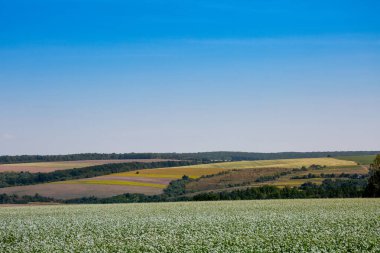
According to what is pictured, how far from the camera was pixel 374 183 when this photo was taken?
66500 millimetres

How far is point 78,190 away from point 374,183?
166 feet

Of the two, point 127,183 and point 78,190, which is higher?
point 127,183

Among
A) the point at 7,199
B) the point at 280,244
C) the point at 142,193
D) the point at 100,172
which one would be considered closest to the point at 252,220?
the point at 280,244

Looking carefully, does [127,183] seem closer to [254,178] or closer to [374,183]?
[254,178]

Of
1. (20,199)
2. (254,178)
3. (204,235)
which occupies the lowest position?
(20,199)

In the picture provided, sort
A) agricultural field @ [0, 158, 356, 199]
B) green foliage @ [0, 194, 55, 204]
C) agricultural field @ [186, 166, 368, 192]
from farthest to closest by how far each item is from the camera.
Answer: agricultural field @ [186, 166, 368, 192] → agricultural field @ [0, 158, 356, 199] → green foliage @ [0, 194, 55, 204]

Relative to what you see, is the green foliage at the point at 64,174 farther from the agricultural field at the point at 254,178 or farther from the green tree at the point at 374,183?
the green tree at the point at 374,183

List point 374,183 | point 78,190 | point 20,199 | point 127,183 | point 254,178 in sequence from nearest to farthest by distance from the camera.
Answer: point 374,183, point 20,199, point 78,190, point 127,183, point 254,178

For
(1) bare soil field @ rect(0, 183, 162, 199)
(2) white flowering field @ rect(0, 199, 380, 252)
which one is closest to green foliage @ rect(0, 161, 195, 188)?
(1) bare soil field @ rect(0, 183, 162, 199)

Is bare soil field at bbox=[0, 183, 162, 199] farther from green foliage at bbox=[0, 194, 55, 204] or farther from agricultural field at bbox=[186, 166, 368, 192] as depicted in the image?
agricultural field at bbox=[186, 166, 368, 192]

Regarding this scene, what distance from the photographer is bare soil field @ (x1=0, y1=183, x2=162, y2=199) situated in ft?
273

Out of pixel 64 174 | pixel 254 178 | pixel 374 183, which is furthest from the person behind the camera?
pixel 64 174

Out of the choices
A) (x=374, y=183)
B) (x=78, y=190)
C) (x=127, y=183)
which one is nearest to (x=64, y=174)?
(x=127, y=183)

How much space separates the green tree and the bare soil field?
1450 inches
